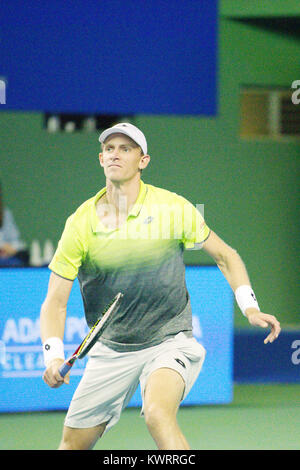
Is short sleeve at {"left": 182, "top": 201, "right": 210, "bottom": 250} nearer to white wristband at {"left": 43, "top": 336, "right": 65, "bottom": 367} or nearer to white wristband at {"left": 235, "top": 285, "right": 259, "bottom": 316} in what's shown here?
white wristband at {"left": 235, "top": 285, "right": 259, "bottom": 316}

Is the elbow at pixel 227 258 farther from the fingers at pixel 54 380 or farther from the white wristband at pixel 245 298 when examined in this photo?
the fingers at pixel 54 380

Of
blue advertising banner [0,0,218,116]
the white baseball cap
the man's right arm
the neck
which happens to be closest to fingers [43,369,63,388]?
the man's right arm

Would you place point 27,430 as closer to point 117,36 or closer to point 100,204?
point 100,204

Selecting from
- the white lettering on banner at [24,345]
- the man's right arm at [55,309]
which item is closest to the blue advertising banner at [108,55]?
the white lettering on banner at [24,345]

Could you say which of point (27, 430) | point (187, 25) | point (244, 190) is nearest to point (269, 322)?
point (27, 430)

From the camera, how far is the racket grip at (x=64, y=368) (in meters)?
4.20

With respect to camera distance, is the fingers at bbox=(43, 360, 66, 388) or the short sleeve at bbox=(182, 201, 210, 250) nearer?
the fingers at bbox=(43, 360, 66, 388)

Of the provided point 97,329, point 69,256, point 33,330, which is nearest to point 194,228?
point 69,256

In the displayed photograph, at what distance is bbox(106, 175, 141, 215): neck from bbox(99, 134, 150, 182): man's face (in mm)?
37

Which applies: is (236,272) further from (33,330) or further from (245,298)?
(33,330)

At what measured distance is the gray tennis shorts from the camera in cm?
461

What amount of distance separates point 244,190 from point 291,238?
86 cm

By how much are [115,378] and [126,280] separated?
1.59ft

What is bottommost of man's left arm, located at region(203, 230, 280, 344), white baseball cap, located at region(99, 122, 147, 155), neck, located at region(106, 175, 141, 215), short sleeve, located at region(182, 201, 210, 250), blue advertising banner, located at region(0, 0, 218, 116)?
man's left arm, located at region(203, 230, 280, 344)
